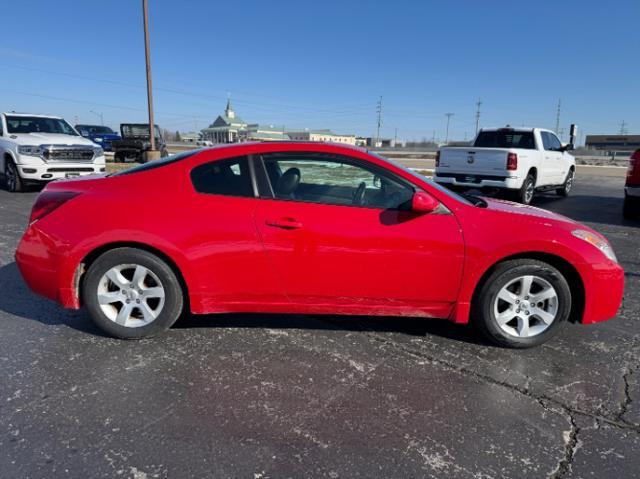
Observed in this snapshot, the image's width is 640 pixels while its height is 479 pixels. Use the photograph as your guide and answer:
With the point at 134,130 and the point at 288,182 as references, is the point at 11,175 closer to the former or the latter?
the point at 288,182

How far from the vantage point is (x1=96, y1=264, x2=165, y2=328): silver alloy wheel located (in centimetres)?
335

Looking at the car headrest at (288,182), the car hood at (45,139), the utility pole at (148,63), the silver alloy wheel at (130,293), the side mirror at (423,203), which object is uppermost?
the utility pole at (148,63)

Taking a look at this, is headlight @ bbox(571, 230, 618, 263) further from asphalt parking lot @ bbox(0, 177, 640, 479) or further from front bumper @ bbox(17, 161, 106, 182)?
front bumper @ bbox(17, 161, 106, 182)

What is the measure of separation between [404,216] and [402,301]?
2.07 ft

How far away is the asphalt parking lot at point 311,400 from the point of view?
2.22 metres

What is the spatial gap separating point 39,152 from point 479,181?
10220mm

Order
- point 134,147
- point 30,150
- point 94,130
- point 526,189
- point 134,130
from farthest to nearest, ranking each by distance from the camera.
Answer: point 94,130 < point 134,130 < point 134,147 < point 30,150 < point 526,189

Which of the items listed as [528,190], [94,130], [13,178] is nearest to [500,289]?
[528,190]

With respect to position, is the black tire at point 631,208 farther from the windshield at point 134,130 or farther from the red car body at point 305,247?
the windshield at point 134,130

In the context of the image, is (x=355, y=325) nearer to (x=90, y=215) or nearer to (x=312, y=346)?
(x=312, y=346)

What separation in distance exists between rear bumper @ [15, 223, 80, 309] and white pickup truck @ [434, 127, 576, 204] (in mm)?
8827

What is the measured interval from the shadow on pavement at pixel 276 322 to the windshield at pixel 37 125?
30.4ft

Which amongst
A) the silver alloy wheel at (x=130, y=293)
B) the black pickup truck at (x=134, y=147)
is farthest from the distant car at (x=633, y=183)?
the black pickup truck at (x=134, y=147)

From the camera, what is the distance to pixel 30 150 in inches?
415
